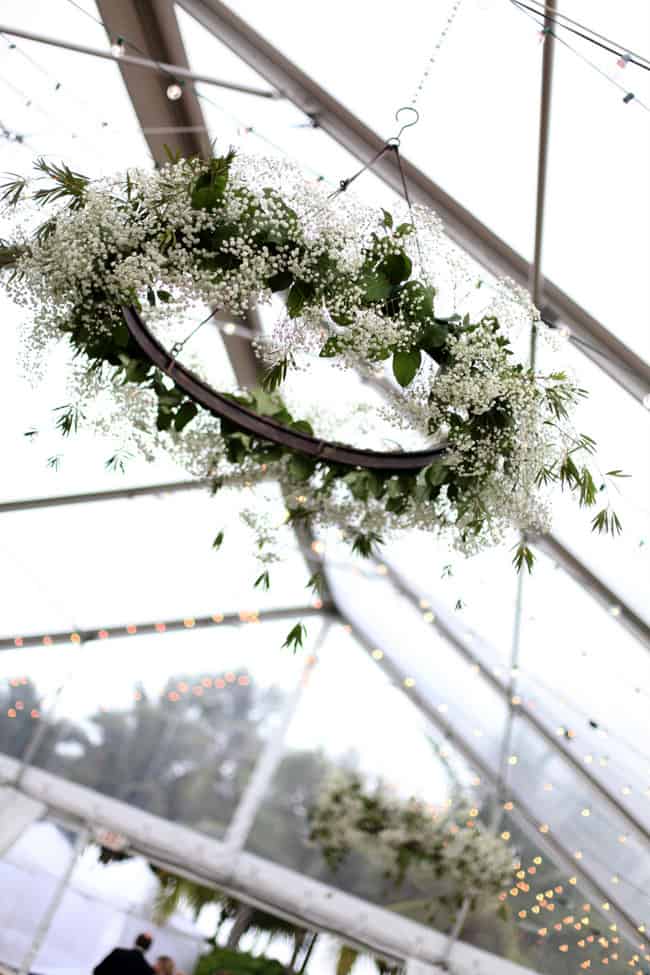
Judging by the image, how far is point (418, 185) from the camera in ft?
11.2

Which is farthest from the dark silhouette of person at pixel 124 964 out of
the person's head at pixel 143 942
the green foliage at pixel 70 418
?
the green foliage at pixel 70 418

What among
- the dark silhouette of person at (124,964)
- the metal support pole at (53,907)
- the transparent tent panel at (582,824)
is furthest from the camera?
the metal support pole at (53,907)

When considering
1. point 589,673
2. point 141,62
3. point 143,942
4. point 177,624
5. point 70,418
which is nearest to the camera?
point 70,418

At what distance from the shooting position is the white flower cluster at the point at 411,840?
26.6 feet

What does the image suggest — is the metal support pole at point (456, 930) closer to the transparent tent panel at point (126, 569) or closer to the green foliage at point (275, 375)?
the transparent tent panel at point (126, 569)

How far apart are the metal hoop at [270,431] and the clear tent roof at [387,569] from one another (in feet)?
1.30

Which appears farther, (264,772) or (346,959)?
(264,772)

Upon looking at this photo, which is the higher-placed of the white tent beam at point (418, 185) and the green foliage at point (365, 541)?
the white tent beam at point (418, 185)

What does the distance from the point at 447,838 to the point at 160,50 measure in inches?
283

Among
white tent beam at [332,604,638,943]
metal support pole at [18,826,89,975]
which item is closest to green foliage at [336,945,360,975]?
white tent beam at [332,604,638,943]

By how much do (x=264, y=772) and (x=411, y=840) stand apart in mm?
1573

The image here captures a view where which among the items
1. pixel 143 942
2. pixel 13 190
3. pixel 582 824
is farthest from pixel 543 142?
pixel 143 942

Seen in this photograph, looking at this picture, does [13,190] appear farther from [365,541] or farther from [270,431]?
[365,541]

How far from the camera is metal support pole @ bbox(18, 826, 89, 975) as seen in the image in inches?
306
